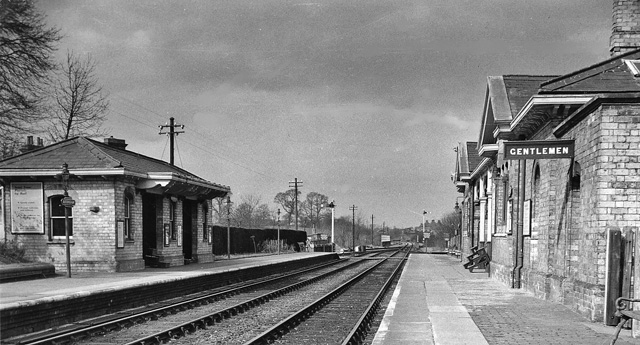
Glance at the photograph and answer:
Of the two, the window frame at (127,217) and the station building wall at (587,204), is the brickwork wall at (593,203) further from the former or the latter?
the window frame at (127,217)

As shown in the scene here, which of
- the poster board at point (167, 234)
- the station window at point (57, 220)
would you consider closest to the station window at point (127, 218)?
the station window at point (57, 220)

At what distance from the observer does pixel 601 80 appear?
36.3 ft

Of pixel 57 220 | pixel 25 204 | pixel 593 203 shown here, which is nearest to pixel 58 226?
pixel 57 220

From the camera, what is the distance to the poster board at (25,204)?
1862 cm

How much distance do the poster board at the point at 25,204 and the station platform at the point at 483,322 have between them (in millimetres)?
11774

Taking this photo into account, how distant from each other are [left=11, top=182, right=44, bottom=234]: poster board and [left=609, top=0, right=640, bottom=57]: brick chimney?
16798 millimetres

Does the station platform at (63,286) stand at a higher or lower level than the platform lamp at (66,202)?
lower

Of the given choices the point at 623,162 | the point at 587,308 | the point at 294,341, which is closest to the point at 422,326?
the point at 294,341

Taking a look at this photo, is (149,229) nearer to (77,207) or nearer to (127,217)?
(127,217)

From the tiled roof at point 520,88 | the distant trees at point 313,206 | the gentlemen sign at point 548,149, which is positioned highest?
the tiled roof at point 520,88

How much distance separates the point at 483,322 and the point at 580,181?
10.8 ft

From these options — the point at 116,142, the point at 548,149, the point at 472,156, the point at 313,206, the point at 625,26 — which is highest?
the point at 625,26

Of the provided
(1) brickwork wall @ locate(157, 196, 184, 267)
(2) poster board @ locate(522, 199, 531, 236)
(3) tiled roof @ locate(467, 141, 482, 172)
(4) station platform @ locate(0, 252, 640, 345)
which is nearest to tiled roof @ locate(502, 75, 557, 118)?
(2) poster board @ locate(522, 199, 531, 236)

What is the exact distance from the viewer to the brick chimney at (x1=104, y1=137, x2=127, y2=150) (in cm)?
2361
